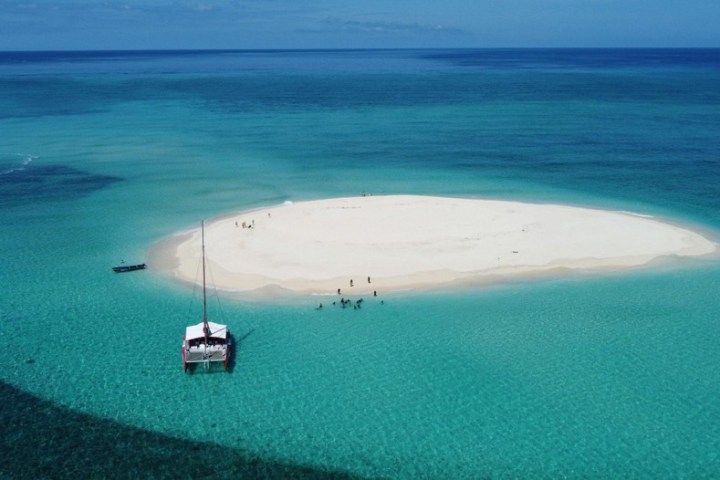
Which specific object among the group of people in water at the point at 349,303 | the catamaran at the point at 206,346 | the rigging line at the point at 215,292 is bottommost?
the catamaran at the point at 206,346

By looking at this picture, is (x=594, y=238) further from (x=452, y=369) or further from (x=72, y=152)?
(x=72, y=152)

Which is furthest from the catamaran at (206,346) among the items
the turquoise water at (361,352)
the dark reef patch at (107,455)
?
the dark reef patch at (107,455)

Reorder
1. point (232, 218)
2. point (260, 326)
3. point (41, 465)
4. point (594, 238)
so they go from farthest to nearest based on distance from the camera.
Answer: point (232, 218) < point (594, 238) < point (260, 326) < point (41, 465)

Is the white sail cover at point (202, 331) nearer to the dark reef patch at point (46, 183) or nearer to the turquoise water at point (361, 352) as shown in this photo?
the turquoise water at point (361, 352)

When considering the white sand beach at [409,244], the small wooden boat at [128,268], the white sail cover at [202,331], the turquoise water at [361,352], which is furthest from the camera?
the small wooden boat at [128,268]

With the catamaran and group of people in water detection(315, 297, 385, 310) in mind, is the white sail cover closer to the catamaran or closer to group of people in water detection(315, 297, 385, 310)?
the catamaran

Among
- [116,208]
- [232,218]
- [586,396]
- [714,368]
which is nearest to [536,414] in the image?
[586,396]
